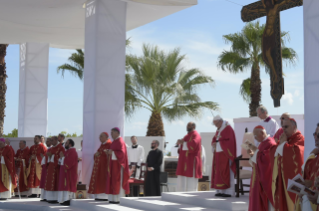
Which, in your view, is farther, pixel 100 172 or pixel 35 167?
pixel 35 167

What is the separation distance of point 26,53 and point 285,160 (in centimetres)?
1258

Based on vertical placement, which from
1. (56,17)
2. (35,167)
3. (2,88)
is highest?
(56,17)

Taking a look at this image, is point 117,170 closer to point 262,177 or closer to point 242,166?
point 242,166

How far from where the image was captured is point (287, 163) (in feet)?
19.6

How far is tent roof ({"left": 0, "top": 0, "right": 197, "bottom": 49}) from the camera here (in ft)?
39.9

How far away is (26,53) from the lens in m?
16.4

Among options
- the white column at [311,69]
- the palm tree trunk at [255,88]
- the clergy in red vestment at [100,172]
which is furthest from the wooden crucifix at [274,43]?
the palm tree trunk at [255,88]

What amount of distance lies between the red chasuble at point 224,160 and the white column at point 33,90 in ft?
29.5

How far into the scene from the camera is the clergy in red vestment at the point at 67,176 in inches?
424

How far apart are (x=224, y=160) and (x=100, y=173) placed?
3.10 meters

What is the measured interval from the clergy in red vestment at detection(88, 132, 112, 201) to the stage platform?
255mm

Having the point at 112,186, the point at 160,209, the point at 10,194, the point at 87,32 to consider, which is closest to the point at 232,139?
the point at 160,209

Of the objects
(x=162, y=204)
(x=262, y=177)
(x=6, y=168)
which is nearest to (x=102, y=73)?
(x=6, y=168)

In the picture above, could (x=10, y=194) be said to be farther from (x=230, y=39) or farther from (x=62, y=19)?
(x=230, y=39)
